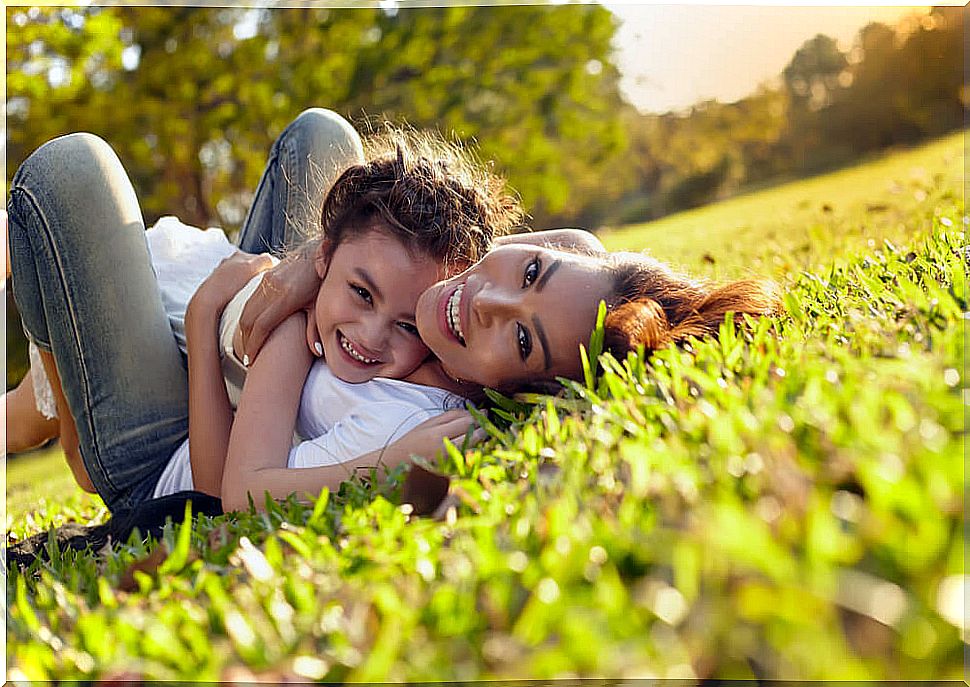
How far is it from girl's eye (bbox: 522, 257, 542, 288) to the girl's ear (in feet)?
2.95

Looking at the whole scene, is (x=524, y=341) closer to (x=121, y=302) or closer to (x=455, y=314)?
(x=455, y=314)

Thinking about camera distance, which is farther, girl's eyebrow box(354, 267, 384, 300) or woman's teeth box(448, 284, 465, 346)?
girl's eyebrow box(354, 267, 384, 300)

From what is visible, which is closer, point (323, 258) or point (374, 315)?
point (374, 315)

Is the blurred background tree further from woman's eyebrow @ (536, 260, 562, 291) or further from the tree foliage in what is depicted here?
woman's eyebrow @ (536, 260, 562, 291)

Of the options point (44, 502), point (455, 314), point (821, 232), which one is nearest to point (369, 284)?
point (455, 314)

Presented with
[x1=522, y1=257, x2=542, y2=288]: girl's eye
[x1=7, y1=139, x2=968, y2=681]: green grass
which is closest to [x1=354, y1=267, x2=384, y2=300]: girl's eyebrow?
[x1=522, y1=257, x2=542, y2=288]: girl's eye

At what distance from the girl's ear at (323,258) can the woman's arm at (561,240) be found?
62 cm

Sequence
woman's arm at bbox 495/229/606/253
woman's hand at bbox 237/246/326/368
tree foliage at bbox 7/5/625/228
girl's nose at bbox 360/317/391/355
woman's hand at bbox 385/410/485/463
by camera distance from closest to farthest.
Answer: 1. woman's hand at bbox 385/410/485/463
2. girl's nose at bbox 360/317/391/355
3. woman's hand at bbox 237/246/326/368
4. woman's arm at bbox 495/229/606/253
5. tree foliage at bbox 7/5/625/228

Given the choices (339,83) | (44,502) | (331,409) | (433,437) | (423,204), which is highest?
(339,83)

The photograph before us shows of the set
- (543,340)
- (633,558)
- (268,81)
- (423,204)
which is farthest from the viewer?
(268,81)

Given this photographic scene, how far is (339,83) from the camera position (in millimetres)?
11680

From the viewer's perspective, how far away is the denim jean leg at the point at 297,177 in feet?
12.1

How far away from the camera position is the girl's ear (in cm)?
300

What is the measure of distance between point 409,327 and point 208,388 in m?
0.74
